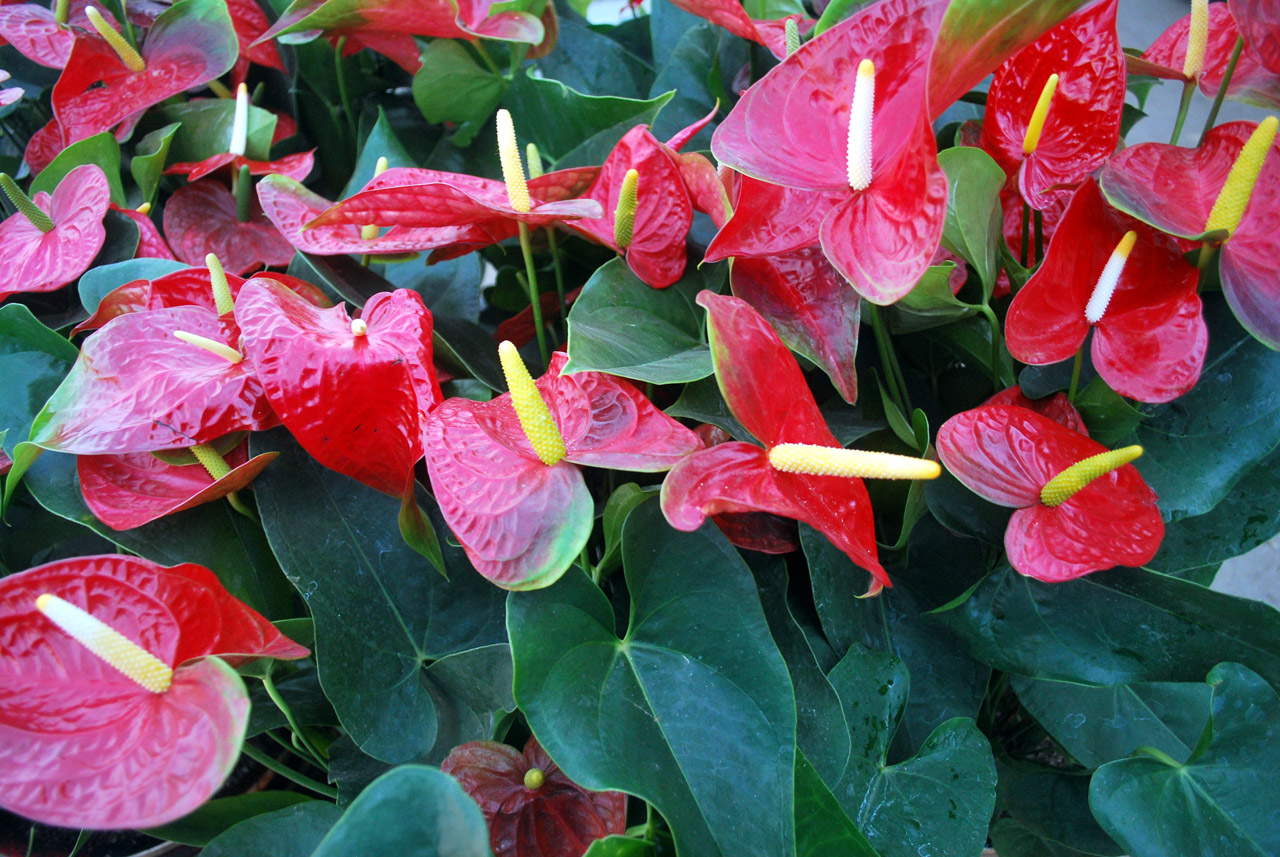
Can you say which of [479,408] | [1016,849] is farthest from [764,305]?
[1016,849]

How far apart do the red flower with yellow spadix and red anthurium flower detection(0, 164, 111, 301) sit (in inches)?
17.5

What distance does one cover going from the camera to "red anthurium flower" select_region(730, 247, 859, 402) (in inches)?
17.8

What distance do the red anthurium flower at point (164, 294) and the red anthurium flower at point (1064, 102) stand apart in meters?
0.45

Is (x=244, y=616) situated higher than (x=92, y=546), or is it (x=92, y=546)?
(x=244, y=616)

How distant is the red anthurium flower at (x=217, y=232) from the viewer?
66 cm

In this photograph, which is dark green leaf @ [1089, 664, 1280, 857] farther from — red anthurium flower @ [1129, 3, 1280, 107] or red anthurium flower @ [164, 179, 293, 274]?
red anthurium flower @ [164, 179, 293, 274]

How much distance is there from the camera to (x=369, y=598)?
19.1 inches

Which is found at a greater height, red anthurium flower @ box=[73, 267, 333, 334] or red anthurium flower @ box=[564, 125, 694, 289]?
red anthurium flower @ box=[564, 125, 694, 289]

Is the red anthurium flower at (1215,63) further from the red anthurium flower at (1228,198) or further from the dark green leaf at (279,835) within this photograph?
the dark green leaf at (279,835)

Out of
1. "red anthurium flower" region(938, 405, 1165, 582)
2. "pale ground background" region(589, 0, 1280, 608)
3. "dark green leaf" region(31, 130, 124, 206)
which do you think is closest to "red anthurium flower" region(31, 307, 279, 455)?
"dark green leaf" region(31, 130, 124, 206)

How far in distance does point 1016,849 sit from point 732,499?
1.54ft

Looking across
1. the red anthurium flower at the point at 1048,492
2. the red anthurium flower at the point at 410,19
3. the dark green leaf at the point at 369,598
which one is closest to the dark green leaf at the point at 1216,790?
the red anthurium flower at the point at 1048,492

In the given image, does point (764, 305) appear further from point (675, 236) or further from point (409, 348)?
point (409, 348)

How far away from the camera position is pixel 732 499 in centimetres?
35
